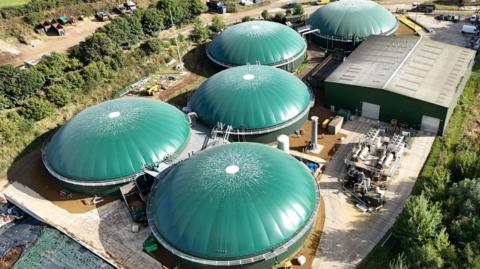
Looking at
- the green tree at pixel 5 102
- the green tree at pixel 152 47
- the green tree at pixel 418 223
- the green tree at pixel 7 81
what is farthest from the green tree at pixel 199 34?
the green tree at pixel 418 223

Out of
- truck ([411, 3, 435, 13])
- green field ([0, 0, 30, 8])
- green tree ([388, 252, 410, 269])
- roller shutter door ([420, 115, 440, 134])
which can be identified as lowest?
green tree ([388, 252, 410, 269])

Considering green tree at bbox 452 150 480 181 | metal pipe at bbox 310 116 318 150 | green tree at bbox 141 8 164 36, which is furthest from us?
green tree at bbox 141 8 164 36

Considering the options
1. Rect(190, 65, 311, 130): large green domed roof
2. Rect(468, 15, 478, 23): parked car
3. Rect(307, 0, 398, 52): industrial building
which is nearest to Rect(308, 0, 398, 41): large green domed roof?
Rect(307, 0, 398, 52): industrial building

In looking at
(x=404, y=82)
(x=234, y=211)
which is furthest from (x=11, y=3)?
(x=404, y=82)

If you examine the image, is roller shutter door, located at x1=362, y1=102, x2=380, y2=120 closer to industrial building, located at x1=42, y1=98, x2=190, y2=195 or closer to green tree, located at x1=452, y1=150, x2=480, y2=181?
green tree, located at x1=452, y1=150, x2=480, y2=181

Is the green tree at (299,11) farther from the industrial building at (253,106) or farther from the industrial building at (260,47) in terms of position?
the industrial building at (253,106)

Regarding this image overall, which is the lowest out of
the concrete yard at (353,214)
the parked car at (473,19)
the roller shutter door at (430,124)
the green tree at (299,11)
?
the concrete yard at (353,214)
